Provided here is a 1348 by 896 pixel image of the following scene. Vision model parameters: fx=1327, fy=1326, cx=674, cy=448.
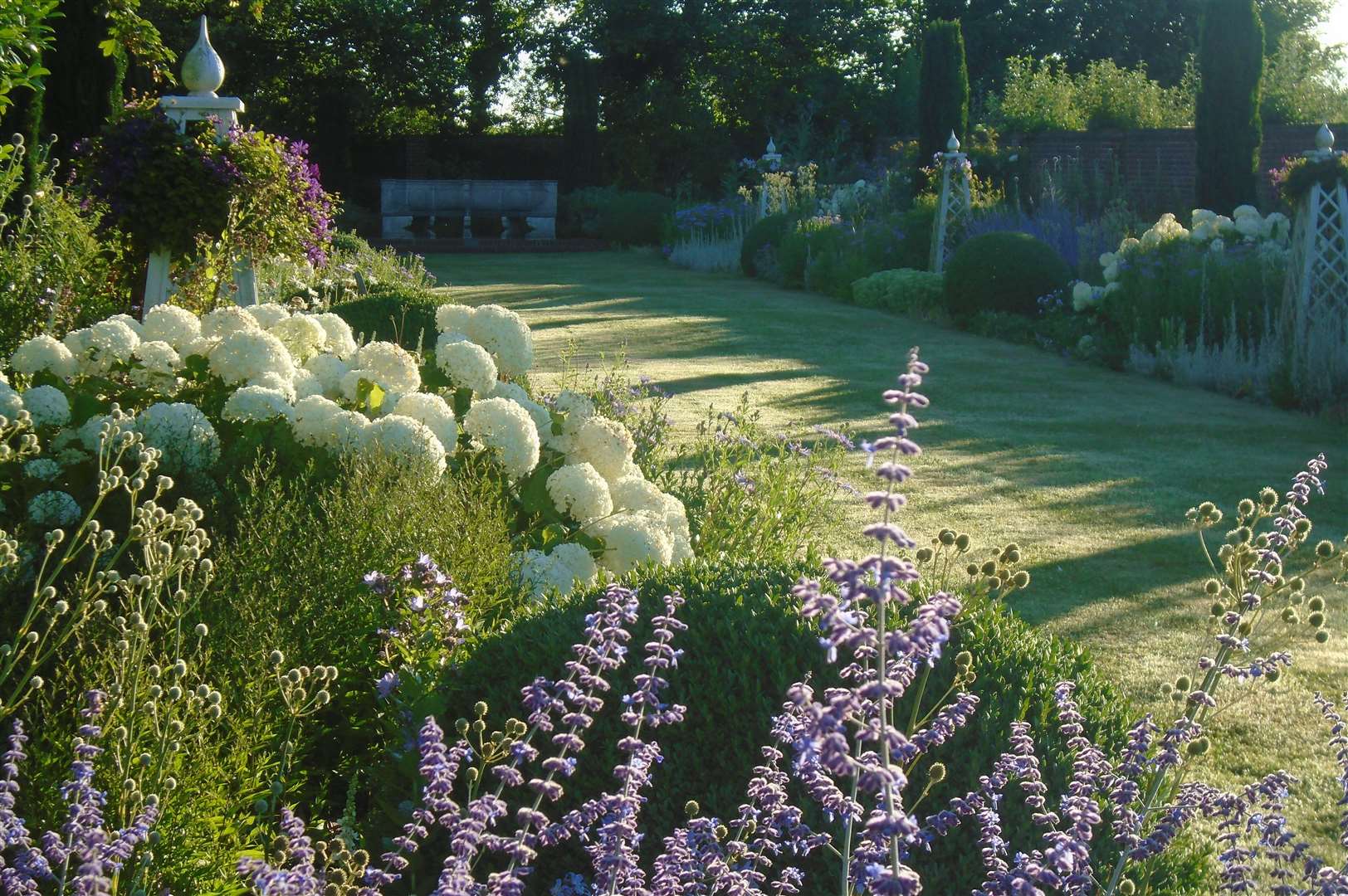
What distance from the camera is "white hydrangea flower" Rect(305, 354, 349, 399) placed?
421 centimetres

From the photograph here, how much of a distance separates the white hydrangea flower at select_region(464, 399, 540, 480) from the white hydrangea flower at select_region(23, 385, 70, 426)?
109cm

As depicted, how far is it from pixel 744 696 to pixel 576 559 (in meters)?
1.16

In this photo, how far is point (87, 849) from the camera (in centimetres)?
151

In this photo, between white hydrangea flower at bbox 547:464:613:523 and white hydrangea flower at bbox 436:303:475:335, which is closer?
white hydrangea flower at bbox 547:464:613:523

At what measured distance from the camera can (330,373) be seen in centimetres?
421

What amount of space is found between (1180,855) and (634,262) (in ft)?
67.0

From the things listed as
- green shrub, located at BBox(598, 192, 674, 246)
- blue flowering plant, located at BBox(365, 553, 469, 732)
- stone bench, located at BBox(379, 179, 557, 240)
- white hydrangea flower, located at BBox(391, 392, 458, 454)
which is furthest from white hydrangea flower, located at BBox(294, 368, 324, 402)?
stone bench, located at BBox(379, 179, 557, 240)

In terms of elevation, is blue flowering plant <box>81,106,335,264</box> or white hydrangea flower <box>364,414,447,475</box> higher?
blue flowering plant <box>81,106,335,264</box>

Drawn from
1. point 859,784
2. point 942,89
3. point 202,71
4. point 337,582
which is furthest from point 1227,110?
point 859,784

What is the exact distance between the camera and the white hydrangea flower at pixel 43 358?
3924 mm

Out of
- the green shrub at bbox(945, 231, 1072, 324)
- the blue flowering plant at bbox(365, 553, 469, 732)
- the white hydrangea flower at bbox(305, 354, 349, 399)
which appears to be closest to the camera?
the blue flowering plant at bbox(365, 553, 469, 732)

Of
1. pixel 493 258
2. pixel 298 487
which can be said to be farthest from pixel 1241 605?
pixel 493 258

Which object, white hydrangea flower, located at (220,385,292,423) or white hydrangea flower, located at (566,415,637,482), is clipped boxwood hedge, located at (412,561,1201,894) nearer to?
white hydrangea flower, located at (220,385,292,423)

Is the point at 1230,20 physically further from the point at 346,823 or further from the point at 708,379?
the point at 346,823
